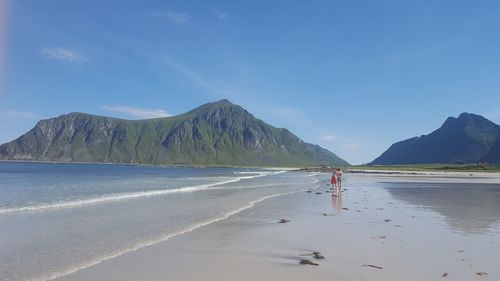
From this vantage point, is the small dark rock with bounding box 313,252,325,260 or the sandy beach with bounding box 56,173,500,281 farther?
the small dark rock with bounding box 313,252,325,260

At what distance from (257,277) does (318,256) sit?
2.80 m

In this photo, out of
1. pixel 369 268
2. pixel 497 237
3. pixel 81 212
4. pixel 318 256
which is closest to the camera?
pixel 369 268

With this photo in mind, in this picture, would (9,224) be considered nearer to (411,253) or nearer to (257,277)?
(257,277)

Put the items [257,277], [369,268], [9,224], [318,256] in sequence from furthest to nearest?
[9,224] < [318,256] < [369,268] < [257,277]

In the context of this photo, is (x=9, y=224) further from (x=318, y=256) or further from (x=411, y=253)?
(x=411, y=253)

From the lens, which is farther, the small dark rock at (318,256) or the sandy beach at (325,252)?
the small dark rock at (318,256)

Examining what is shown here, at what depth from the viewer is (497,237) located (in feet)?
50.0

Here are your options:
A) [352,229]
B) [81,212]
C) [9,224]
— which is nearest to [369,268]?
[352,229]

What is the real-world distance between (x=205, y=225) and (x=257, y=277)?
9488 millimetres

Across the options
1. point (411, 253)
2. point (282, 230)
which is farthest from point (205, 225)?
point (411, 253)

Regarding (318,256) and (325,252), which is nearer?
(318,256)

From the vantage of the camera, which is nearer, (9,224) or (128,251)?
(128,251)

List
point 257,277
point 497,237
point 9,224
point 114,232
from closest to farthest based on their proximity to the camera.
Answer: point 257,277
point 497,237
point 114,232
point 9,224

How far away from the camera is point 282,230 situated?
1759 centimetres
